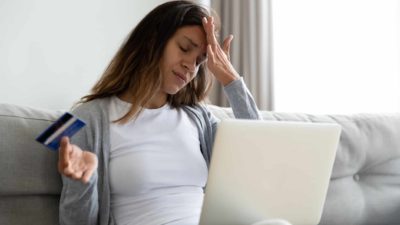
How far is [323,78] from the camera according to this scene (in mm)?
2240

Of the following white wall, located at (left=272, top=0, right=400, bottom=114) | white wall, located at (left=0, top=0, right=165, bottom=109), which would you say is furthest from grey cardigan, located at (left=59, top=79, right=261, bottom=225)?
white wall, located at (left=272, top=0, right=400, bottom=114)

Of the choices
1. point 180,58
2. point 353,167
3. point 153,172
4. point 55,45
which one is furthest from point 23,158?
point 353,167

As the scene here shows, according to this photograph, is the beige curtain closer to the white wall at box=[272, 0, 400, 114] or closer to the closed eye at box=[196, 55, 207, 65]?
the white wall at box=[272, 0, 400, 114]

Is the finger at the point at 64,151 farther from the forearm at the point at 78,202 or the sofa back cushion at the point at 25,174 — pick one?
the sofa back cushion at the point at 25,174

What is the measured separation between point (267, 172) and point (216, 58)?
19.1 inches

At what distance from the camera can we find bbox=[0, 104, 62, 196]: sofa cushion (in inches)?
42.6

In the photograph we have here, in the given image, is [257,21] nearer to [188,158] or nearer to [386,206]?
[386,206]

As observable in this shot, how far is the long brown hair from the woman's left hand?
37 millimetres

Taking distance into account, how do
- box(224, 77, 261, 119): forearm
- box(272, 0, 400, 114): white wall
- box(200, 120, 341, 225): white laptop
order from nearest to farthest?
box(200, 120, 341, 225): white laptop, box(224, 77, 261, 119): forearm, box(272, 0, 400, 114): white wall

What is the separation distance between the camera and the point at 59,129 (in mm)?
813

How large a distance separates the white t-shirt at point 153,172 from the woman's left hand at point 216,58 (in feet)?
0.70

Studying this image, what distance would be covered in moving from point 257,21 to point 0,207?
1.63 meters

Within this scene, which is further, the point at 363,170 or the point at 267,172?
the point at 363,170

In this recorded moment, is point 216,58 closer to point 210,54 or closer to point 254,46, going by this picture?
point 210,54
